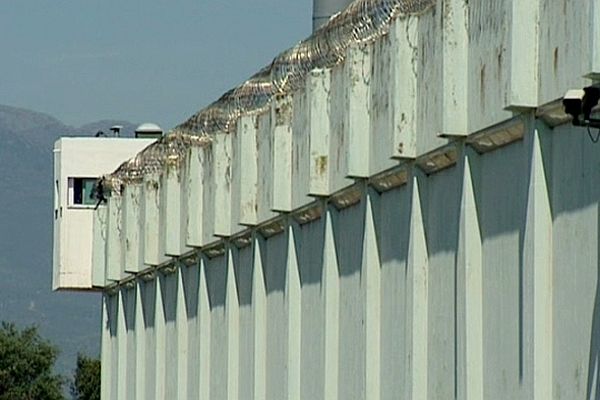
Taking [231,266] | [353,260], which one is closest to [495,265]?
[353,260]

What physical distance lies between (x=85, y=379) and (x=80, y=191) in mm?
46102

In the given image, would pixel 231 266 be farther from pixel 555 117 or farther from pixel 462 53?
pixel 555 117

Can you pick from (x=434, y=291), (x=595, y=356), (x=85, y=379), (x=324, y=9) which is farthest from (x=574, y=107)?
(x=85, y=379)

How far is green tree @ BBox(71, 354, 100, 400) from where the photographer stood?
99250 mm

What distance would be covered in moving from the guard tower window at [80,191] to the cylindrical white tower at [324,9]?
22101mm

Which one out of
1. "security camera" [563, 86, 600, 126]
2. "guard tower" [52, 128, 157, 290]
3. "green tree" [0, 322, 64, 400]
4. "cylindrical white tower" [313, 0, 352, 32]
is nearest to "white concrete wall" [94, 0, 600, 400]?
"security camera" [563, 86, 600, 126]

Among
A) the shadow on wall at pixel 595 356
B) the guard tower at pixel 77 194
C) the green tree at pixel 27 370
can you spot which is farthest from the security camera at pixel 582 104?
the green tree at pixel 27 370

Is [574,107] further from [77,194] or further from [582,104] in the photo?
[77,194]

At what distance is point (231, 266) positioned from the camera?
25250 millimetres

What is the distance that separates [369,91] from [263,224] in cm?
487

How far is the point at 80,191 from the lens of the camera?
181ft

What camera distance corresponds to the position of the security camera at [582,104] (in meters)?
12.0

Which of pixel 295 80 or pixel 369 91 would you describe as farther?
pixel 295 80

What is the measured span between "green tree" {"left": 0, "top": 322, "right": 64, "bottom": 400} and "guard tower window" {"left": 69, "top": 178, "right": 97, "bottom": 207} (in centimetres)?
4475
